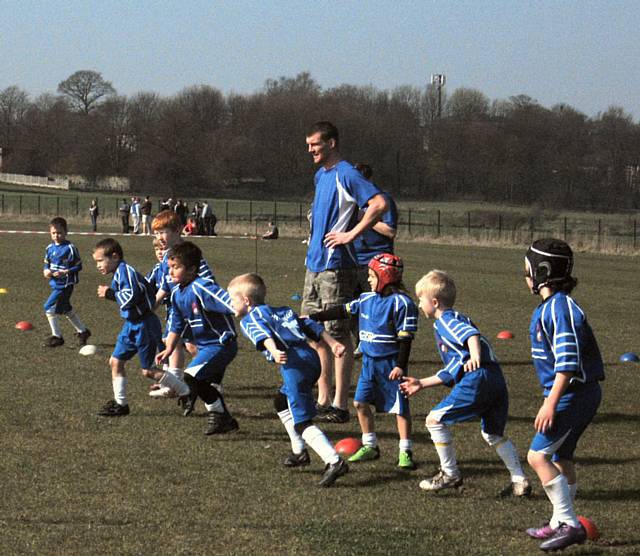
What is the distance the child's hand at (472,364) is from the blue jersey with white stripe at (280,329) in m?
1.10

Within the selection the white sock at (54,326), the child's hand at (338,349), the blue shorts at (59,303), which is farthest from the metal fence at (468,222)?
the child's hand at (338,349)

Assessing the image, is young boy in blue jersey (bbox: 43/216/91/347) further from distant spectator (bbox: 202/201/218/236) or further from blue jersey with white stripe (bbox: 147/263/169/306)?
distant spectator (bbox: 202/201/218/236)

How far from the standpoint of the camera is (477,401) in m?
6.38

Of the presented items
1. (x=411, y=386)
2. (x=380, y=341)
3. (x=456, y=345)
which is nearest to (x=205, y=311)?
(x=380, y=341)

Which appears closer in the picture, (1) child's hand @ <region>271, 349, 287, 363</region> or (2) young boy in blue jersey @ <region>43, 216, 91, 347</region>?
(1) child's hand @ <region>271, 349, 287, 363</region>

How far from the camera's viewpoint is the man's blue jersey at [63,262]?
1296 cm

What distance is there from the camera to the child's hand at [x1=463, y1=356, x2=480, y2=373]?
20.6 feet

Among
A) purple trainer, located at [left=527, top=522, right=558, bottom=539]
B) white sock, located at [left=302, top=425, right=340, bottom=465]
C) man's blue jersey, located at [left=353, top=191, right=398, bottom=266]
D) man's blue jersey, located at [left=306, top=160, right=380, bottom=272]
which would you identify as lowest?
purple trainer, located at [left=527, top=522, right=558, bottom=539]

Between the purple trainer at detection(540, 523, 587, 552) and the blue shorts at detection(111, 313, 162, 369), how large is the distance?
4.37m

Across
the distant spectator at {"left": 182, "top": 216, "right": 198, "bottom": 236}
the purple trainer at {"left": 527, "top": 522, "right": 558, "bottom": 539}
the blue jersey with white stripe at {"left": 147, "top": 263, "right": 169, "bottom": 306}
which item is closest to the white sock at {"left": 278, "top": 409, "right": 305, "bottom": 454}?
the purple trainer at {"left": 527, "top": 522, "right": 558, "bottom": 539}

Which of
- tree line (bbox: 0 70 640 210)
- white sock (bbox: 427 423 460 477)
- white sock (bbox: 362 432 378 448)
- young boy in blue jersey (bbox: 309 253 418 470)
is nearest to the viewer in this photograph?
white sock (bbox: 427 423 460 477)

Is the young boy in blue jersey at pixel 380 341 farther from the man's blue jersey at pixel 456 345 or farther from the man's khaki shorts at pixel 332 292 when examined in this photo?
the man's khaki shorts at pixel 332 292

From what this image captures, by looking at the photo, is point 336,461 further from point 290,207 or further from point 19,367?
point 290,207

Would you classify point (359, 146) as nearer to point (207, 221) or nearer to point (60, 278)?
point (207, 221)
